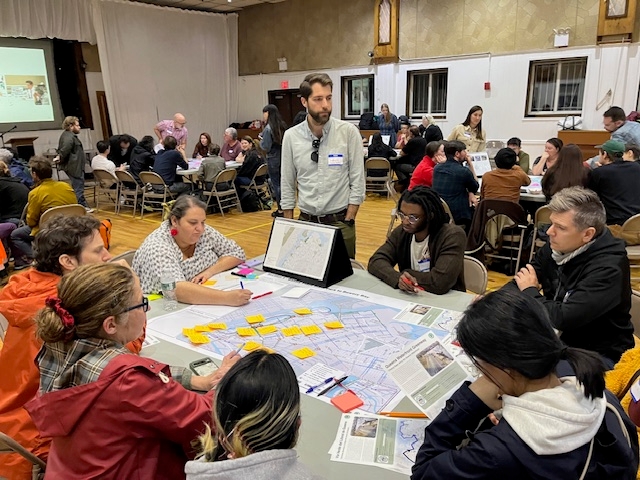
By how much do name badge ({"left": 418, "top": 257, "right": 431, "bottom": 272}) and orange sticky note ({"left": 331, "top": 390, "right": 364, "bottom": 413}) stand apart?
123 cm

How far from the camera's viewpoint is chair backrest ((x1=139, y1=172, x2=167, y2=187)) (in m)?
7.35

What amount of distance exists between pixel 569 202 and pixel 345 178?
150cm

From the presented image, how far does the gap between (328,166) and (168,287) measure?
135 centimetres

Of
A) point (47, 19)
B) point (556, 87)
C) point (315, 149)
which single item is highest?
point (47, 19)

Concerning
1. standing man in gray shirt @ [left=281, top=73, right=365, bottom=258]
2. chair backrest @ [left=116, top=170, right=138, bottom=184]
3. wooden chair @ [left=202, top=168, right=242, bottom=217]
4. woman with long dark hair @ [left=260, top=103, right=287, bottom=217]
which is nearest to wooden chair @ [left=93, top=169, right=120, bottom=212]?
chair backrest @ [left=116, top=170, right=138, bottom=184]

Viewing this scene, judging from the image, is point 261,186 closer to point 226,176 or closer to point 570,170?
point 226,176

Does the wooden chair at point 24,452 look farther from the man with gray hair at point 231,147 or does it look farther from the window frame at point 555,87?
the window frame at point 555,87

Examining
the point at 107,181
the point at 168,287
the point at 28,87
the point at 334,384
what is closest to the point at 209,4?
the point at 28,87

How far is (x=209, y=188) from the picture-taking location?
7.72 metres

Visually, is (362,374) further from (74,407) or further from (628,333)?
(628,333)

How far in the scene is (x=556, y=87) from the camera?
934 centimetres

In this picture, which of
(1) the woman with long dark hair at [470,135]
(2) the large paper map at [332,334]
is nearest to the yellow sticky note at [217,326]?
(2) the large paper map at [332,334]

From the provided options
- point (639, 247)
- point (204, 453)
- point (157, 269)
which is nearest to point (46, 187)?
point (157, 269)

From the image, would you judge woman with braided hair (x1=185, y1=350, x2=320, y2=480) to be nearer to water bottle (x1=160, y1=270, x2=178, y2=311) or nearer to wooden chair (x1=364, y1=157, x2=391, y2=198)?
water bottle (x1=160, y1=270, x2=178, y2=311)
